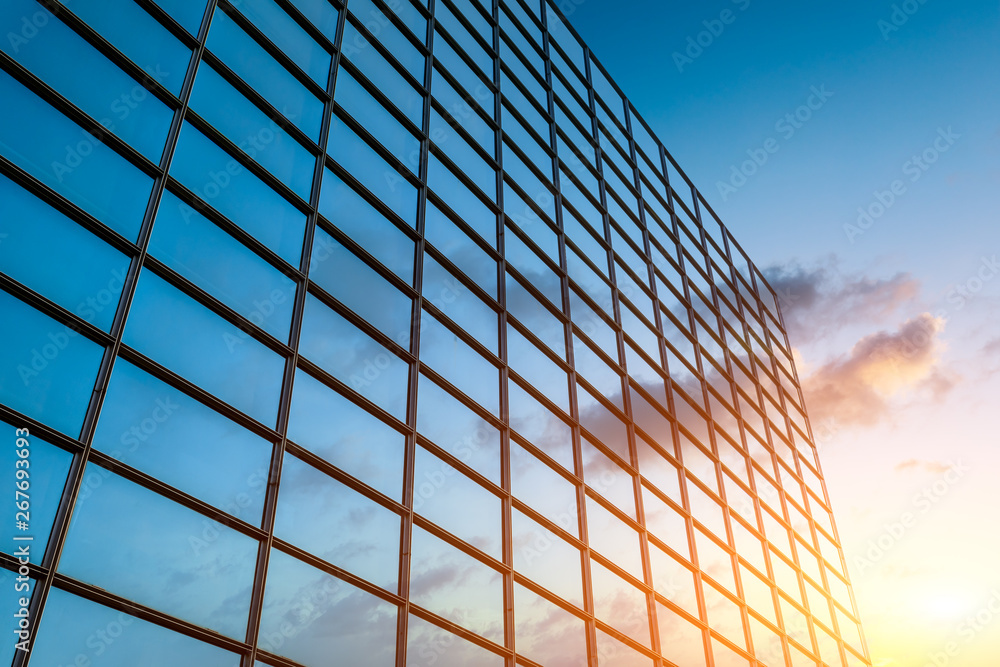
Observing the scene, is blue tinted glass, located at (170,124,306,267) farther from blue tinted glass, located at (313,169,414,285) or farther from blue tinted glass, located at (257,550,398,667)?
blue tinted glass, located at (257,550,398,667)

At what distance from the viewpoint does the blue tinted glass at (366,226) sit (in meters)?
17.4

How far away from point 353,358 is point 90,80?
20.9 ft

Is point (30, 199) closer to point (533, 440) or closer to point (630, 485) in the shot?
point (533, 440)

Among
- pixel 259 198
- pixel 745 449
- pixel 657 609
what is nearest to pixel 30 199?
pixel 259 198

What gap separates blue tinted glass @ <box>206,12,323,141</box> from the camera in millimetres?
16312

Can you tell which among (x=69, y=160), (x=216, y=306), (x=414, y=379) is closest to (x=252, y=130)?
(x=216, y=306)

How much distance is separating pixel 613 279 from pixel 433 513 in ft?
47.3

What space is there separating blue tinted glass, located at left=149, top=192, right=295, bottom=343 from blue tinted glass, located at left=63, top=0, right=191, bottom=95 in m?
2.47

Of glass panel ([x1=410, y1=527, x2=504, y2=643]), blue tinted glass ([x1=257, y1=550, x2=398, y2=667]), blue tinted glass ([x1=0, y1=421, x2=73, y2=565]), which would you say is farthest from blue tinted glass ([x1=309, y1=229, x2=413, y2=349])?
blue tinted glass ([x1=0, y1=421, x2=73, y2=565])

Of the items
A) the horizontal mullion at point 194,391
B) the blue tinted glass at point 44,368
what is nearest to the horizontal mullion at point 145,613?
the blue tinted glass at point 44,368

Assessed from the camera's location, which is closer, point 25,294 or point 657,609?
point 25,294

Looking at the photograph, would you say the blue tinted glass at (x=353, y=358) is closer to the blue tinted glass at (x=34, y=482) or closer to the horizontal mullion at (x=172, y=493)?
the horizontal mullion at (x=172, y=493)

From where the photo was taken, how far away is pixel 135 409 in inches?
453

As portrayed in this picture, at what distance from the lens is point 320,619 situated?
1285 cm
